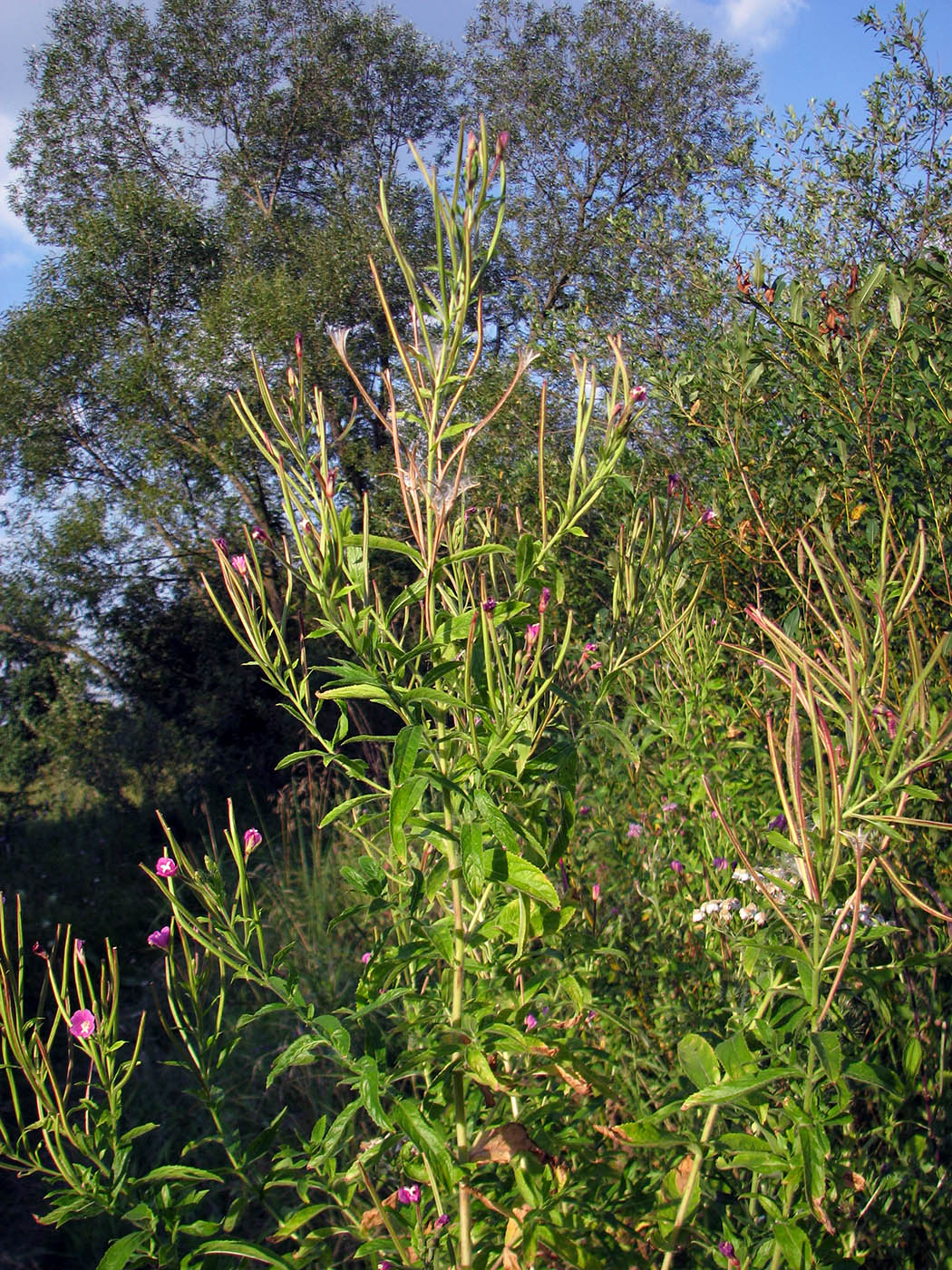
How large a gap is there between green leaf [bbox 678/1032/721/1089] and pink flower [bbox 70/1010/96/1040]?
0.74 m

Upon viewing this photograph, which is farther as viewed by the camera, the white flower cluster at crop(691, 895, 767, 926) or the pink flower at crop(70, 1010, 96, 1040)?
the white flower cluster at crop(691, 895, 767, 926)

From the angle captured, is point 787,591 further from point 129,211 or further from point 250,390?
point 129,211

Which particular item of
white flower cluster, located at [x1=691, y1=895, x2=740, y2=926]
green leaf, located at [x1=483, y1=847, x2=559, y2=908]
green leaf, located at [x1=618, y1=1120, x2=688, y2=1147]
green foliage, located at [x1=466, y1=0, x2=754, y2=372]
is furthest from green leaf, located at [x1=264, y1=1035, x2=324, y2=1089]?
green foliage, located at [x1=466, y1=0, x2=754, y2=372]

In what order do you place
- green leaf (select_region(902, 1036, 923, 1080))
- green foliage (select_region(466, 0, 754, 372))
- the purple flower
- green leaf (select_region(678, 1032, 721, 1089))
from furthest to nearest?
green foliage (select_region(466, 0, 754, 372))
the purple flower
green leaf (select_region(902, 1036, 923, 1080))
green leaf (select_region(678, 1032, 721, 1089))

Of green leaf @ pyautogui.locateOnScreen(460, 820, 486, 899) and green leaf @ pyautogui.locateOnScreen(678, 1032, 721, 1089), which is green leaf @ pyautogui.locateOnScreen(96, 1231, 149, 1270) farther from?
green leaf @ pyautogui.locateOnScreen(678, 1032, 721, 1089)

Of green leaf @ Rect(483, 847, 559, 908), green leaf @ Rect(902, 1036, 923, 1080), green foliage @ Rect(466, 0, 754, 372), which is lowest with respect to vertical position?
green leaf @ Rect(902, 1036, 923, 1080)

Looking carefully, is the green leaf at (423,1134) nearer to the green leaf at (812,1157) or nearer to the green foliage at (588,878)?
the green foliage at (588,878)

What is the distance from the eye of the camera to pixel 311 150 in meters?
12.6

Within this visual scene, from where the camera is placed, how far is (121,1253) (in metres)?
1.01

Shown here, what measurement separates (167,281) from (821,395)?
31.4 ft

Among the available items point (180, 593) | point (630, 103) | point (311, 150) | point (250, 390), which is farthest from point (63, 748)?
point (630, 103)

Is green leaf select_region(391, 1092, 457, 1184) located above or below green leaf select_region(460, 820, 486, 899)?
below

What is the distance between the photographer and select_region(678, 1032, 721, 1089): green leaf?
1.02 m

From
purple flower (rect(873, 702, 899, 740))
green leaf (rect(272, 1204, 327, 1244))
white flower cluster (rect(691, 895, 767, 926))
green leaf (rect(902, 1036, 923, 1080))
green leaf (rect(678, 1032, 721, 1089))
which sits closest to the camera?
green leaf (rect(678, 1032, 721, 1089))
